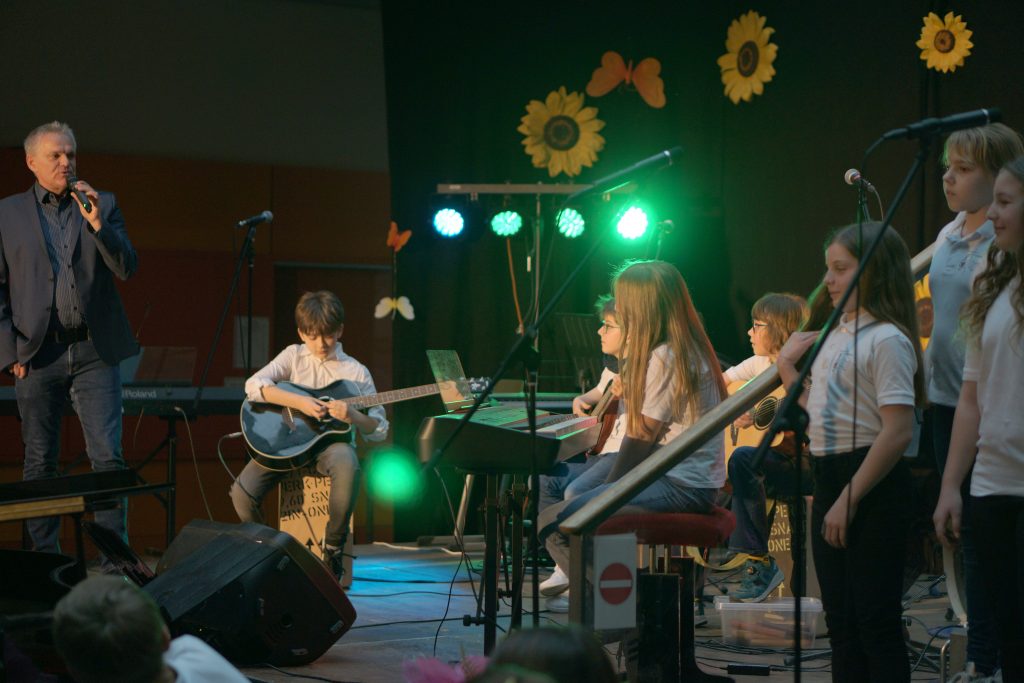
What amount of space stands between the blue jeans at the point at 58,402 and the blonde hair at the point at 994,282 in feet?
10.4

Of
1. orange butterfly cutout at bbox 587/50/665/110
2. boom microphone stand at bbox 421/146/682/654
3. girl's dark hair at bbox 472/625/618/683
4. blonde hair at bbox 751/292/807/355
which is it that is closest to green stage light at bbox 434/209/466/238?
orange butterfly cutout at bbox 587/50/665/110

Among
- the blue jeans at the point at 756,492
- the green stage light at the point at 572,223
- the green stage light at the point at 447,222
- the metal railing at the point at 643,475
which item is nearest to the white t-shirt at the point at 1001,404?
the metal railing at the point at 643,475

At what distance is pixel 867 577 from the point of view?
2.67 m

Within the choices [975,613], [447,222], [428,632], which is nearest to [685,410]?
[975,613]

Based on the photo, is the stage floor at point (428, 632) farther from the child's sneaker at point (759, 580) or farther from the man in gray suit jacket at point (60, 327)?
the man in gray suit jacket at point (60, 327)

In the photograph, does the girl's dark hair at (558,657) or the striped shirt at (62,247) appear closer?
the girl's dark hair at (558,657)

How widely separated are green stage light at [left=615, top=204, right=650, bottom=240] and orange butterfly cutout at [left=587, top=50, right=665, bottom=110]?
0.84 metres

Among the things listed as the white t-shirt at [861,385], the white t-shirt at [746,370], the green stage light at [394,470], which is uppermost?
the white t-shirt at [861,385]

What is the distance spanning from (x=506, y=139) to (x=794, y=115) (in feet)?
5.86

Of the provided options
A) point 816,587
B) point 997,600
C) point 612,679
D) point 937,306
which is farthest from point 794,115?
point 612,679

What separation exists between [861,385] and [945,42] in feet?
11.0

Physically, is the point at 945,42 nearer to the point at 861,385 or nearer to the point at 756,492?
the point at 756,492

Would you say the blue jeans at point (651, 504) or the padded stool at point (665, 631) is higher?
the blue jeans at point (651, 504)

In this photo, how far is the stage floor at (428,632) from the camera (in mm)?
3771
